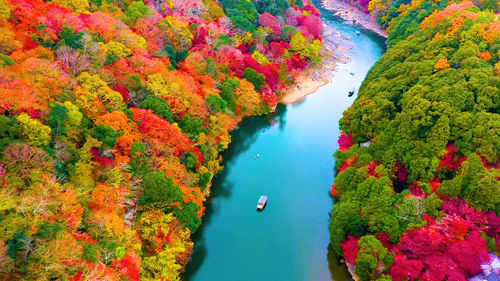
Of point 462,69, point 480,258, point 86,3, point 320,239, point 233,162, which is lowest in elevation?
point 233,162

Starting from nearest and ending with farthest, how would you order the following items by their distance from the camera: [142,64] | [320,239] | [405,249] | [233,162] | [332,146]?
[405,249] → [320,239] → [142,64] → [233,162] → [332,146]

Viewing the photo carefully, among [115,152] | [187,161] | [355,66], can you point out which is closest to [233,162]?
[187,161]

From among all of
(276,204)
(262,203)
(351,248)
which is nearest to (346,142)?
(276,204)

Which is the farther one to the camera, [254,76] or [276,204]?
[254,76]

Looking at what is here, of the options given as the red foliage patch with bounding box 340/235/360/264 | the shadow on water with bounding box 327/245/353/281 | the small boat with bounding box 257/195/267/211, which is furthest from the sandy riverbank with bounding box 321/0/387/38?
the red foliage patch with bounding box 340/235/360/264

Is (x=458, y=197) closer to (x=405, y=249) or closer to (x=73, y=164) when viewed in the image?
(x=405, y=249)

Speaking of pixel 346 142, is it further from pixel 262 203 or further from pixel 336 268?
pixel 336 268
